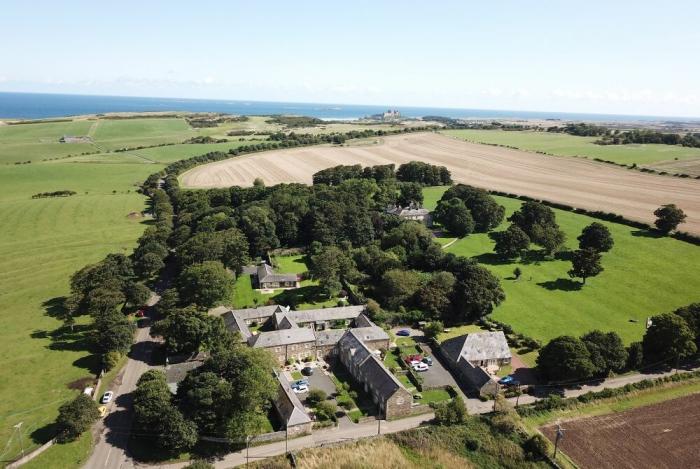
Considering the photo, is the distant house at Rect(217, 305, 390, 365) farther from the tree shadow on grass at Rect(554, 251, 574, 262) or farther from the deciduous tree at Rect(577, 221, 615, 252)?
the deciduous tree at Rect(577, 221, 615, 252)

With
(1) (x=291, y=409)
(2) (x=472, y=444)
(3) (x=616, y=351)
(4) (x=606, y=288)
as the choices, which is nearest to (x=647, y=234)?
(4) (x=606, y=288)

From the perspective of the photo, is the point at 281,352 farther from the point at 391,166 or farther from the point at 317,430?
the point at 391,166

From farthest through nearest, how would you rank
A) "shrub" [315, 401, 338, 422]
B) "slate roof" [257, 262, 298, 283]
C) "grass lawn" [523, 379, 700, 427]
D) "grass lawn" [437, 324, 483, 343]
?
1. "slate roof" [257, 262, 298, 283]
2. "grass lawn" [437, 324, 483, 343]
3. "grass lawn" [523, 379, 700, 427]
4. "shrub" [315, 401, 338, 422]

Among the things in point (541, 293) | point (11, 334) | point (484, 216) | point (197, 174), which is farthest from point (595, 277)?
point (197, 174)

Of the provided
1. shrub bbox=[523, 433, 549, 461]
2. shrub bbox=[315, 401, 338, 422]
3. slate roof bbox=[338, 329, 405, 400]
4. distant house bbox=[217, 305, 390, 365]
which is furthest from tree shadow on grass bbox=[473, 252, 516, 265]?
shrub bbox=[315, 401, 338, 422]

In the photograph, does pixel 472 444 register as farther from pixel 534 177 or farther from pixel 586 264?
pixel 534 177

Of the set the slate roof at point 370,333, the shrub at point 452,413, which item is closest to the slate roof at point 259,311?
the slate roof at point 370,333

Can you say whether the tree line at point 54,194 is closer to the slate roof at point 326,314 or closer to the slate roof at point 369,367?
the slate roof at point 326,314
